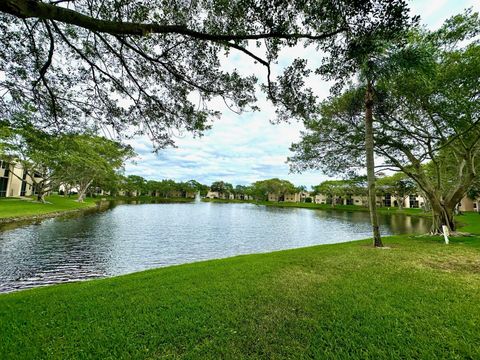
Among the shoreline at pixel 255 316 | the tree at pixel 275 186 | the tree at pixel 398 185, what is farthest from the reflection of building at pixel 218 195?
the shoreline at pixel 255 316

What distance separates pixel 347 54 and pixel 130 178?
8779 centimetres

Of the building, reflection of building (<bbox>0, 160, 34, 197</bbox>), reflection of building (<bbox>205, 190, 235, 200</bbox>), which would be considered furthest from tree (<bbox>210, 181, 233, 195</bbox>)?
reflection of building (<bbox>0, 160, 34, 197</bbox>)

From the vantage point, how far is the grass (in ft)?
9.41

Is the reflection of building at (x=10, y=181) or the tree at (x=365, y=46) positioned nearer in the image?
the tree at (x=365, y=46)

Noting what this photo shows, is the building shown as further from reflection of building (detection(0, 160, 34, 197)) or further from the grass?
the grass

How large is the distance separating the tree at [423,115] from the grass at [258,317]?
5949 millimetres

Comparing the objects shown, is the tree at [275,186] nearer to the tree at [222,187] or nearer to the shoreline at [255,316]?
the tree at [222,187]

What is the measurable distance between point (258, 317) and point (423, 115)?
501 inches

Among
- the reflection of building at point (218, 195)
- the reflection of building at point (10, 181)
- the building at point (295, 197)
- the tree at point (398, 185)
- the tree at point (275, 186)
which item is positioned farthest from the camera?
the reflection of building at point (218, 195)

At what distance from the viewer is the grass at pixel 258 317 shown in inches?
113

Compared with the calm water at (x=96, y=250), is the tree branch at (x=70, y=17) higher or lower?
higher

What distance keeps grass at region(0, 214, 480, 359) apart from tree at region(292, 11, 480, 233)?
234 inches

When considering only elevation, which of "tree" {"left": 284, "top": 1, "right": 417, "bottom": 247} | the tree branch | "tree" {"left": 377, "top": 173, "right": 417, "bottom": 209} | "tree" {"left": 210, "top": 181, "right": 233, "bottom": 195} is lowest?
the tree branch

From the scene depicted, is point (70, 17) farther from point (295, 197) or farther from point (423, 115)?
point (295, 197)
